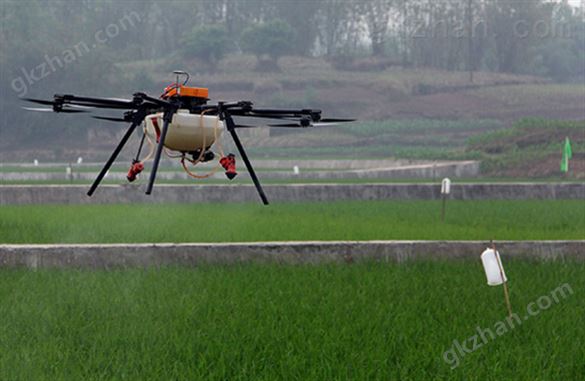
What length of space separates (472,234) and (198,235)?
4.93m

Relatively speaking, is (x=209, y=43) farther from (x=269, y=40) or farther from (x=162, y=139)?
(x=162, y=139)

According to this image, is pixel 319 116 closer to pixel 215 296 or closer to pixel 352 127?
pixel 215 296

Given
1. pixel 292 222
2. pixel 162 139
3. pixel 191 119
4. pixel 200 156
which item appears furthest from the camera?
pixel 292 222

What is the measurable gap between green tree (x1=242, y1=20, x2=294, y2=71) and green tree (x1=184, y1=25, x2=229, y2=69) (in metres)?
3.77

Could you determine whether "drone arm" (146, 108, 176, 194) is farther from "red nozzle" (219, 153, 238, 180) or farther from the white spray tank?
the white spray tank

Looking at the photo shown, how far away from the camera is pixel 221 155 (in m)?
3.88

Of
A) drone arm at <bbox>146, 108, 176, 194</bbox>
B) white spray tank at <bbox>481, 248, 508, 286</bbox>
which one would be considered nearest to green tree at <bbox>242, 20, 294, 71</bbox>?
white spray tank at <bbox>481, 248, 508, 286</bbox>

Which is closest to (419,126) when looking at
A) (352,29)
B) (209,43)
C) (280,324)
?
(209,43)

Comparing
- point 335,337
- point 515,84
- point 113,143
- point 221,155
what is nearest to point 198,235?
point 335,337

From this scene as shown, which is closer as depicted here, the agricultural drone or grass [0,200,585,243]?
the agricultural drone

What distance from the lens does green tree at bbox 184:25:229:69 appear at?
3593 inches

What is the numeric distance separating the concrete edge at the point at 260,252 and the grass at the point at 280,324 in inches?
15.5

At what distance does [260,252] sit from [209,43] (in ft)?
268

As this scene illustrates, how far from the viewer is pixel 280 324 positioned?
782 cm
